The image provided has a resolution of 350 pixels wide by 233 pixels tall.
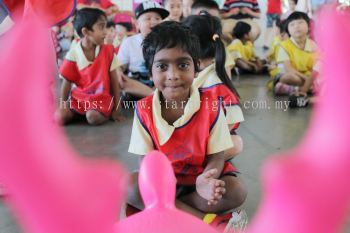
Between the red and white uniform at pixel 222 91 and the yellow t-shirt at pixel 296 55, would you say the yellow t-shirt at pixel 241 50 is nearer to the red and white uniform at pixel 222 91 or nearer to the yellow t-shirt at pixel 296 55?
the yellow t-shirt at pixel 296 55

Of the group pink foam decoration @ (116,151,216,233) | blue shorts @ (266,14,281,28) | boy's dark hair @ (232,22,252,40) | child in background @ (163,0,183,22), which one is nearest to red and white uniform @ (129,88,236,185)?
pink foam decoration @ (116,151,216,233)

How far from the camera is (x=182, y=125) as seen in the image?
914 mm

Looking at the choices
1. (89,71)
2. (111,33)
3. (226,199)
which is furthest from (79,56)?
(226,199)

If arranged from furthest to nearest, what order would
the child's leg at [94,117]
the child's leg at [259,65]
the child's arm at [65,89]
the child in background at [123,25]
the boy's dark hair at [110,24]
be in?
Result: the child's leg at [259,65]
the child in background at [123,25]
the boy's dark hair at [110,24]
the child's arm at [65,89]
the child's leg at [94,117]

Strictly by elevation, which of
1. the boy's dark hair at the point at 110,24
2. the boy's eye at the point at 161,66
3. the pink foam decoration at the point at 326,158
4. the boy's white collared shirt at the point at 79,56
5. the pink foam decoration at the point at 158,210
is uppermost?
the pink foam decoration at the point at 326,158

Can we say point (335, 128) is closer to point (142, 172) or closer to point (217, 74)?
point (142, 172)

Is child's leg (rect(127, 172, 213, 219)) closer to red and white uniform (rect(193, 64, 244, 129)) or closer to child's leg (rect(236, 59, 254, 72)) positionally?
red and white uniform (rect(193, 64, 244, 129))

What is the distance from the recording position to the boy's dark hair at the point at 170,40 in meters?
0.90

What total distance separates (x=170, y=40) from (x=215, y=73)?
0.38 m

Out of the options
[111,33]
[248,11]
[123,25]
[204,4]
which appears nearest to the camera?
[204,4]

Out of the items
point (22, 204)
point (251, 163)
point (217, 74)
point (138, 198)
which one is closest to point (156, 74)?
point (138, 198)

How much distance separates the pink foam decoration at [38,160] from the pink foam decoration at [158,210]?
4.3 inches

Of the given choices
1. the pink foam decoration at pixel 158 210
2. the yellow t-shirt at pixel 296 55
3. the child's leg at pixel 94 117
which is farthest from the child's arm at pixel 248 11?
the pink foam decoration at pixel 158 210

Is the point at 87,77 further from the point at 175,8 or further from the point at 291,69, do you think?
the point at 291,69
